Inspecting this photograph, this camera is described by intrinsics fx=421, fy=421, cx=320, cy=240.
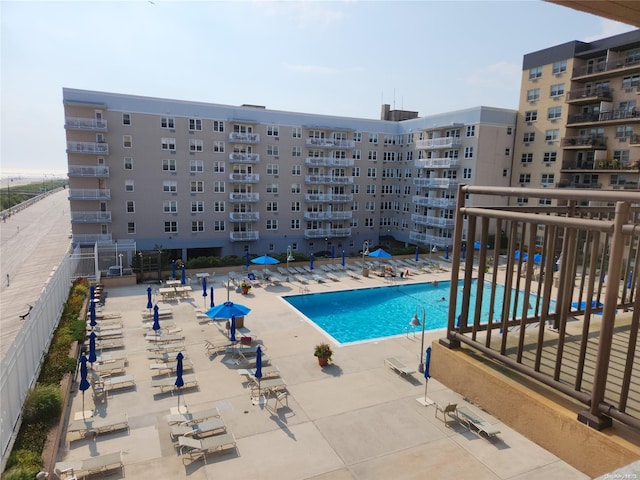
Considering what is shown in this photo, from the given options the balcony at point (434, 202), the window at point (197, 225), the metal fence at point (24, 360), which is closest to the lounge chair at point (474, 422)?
the metal fence at point (24, 360)

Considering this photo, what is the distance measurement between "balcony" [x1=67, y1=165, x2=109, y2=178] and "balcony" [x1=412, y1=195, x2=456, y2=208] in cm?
3427

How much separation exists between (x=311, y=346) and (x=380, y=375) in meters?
4.53

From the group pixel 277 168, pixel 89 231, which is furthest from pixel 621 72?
pixel 89 231

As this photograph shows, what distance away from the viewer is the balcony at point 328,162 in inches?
1956

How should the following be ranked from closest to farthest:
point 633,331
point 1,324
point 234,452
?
point 633,331, point 234,452, point 1,324

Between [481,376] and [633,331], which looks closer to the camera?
[633,331]

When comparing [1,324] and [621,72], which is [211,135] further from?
[621,72]

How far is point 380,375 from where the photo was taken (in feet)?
60.3

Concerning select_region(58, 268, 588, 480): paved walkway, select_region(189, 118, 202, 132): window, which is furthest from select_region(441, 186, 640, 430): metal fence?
select_region(189, 118, 202, 132): window

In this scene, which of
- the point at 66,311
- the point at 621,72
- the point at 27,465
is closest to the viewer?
the point at 27,465

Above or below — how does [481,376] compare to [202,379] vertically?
above

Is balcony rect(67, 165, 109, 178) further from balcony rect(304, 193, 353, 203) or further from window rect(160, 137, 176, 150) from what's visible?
balcony rect(304, 193, 353, 203)

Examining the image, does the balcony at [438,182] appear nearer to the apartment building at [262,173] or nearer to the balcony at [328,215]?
the apartment building at [262,173]

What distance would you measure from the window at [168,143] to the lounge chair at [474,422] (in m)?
37.8
